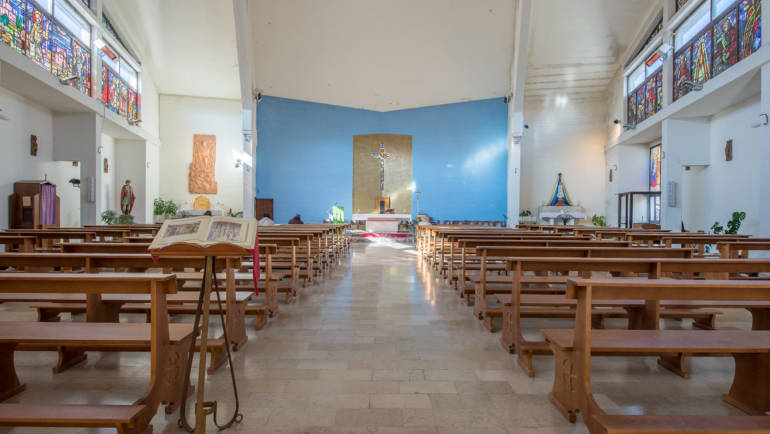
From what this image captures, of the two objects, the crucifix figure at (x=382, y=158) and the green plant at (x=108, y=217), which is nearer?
the green plant at (x=108, y=217)

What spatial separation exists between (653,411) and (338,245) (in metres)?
6.79

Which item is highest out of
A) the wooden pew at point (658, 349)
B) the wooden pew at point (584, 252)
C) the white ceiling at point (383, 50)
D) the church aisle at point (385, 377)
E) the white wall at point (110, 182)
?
the white ceiling at point (383, 50)

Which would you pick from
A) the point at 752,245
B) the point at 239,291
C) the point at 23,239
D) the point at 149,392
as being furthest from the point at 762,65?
the point at 23,239

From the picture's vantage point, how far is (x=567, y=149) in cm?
1516

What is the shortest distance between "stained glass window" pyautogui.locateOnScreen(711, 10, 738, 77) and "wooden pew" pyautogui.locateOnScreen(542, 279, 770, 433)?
8.42 m

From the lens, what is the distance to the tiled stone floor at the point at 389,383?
1.84 meters

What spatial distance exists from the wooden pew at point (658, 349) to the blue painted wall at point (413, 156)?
1369 centimetres

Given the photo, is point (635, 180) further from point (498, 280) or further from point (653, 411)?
point (653, 411)

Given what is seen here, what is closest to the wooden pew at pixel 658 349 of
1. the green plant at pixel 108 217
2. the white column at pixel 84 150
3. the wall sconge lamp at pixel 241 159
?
the white column at pixel 84 150

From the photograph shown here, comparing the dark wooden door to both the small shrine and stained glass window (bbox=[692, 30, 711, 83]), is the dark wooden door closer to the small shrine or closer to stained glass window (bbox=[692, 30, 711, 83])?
the small shrine

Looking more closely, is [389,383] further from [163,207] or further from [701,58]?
[163,207]

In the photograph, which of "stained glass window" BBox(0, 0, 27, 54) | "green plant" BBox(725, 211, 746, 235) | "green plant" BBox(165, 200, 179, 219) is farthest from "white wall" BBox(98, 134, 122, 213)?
"green plant" BBox(725, 211, 746, 235)

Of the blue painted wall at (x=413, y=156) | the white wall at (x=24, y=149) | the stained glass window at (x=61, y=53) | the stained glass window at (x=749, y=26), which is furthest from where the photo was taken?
the blue painted wall at (x=413, y=156)

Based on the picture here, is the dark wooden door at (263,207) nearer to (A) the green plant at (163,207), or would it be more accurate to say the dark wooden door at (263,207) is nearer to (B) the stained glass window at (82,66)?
(A) the green plant at (163,207)
